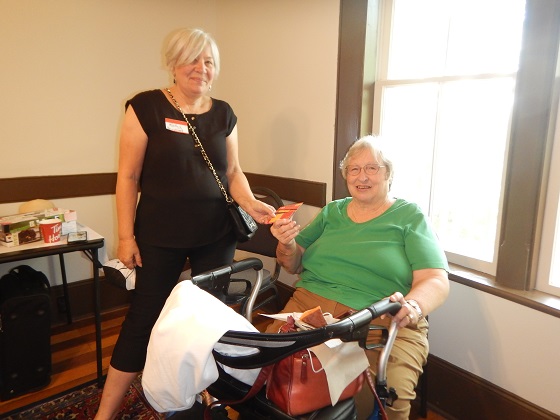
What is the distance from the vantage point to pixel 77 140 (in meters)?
2.57

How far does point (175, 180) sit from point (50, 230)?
83cm

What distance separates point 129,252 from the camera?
157 cm

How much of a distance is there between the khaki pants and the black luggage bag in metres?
1.21

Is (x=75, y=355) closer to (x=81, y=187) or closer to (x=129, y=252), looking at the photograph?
(x=81, y=187)

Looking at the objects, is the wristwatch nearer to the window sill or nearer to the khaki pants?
the khaki pants

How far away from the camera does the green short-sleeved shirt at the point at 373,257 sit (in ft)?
4.79

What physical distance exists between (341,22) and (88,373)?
227cm

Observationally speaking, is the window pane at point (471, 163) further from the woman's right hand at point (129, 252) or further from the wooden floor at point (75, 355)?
the woman's right hand at point (129, 252)

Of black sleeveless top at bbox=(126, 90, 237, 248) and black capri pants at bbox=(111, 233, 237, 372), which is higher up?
black sleeveless top at bbox=(126, 90, 237, 248)

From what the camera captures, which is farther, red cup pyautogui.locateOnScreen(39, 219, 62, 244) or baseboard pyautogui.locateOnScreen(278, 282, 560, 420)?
red cup pyautogui.locateOnScreen(39, 219, 62, 244)

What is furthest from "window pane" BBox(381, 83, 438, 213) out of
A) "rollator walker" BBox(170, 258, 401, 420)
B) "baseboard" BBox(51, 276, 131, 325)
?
"baseboard" BBox(51, 276, 131, 325)

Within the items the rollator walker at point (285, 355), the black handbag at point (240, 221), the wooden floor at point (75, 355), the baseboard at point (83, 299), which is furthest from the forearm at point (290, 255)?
the baseboard at point (83, 299)

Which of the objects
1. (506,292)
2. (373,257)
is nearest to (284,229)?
(373,257)

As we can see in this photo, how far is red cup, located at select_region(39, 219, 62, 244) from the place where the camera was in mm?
1957
